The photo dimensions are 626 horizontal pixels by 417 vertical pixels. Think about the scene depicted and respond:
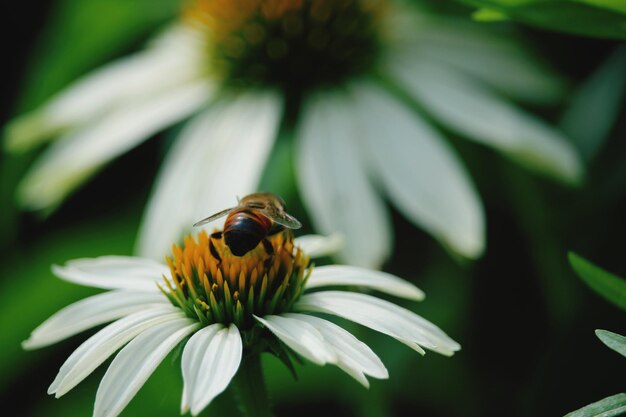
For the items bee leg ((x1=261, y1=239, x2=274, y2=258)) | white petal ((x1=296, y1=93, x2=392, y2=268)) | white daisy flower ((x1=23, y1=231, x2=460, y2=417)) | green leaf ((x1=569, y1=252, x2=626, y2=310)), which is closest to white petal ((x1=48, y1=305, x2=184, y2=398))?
white daisy flower ((x1=23, y1=231, x2=460, y2=417))

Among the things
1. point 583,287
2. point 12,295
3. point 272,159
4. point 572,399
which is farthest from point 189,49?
point 572,399

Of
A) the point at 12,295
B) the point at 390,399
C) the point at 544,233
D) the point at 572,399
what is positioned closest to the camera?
the point at 572,399

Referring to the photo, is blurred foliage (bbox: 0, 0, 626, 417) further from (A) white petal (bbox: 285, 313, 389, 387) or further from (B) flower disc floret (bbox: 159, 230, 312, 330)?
(A) white petal (bbox: 285, 313, 389, 387)

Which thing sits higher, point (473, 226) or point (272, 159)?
point (272, 159)

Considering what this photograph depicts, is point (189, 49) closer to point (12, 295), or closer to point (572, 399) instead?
point (12, 295)

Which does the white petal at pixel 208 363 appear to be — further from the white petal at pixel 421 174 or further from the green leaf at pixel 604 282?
the white petal at pixel 421 174

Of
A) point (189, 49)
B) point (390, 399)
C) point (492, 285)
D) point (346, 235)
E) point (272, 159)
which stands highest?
point (189, 49)

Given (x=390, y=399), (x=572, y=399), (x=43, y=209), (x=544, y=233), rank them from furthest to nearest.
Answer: (x=43, y=209), (x=390, y=399), (x=544, y=233), (x=572, y=399)
